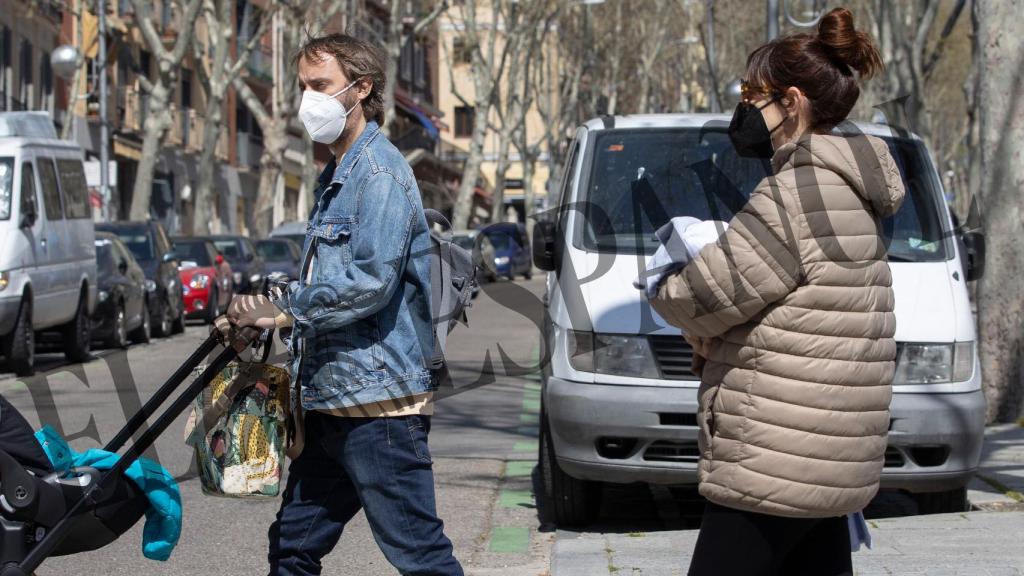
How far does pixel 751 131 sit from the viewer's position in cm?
354

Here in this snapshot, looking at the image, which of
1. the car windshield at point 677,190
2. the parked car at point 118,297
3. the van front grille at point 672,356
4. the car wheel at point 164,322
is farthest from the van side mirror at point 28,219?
the van front grille at point 672,356

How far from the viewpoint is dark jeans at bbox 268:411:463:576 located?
3918mm

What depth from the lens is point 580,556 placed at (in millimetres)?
6305

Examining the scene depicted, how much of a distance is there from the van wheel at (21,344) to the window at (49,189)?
1582 mm

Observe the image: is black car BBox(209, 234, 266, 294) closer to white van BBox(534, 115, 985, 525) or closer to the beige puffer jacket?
white van BBox(534, 115, 985, 525)

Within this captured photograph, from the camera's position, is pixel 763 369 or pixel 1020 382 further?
pixel 1020 382

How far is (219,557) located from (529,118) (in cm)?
8671

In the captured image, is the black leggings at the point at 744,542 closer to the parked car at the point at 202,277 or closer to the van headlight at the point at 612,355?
the van headlight at the point at 612,355

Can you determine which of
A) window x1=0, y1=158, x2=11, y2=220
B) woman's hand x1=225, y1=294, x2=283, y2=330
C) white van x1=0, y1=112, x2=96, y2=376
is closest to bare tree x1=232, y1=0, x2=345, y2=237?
white van x1=0, y1=112, x2=96, y2=376

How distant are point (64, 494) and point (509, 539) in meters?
3.11

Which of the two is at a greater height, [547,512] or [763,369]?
[763,369]

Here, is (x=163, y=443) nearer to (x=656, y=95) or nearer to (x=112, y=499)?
(x=112, y=499)

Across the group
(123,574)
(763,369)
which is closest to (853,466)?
(763,369)

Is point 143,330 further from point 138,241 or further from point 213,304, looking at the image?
point 213,304
